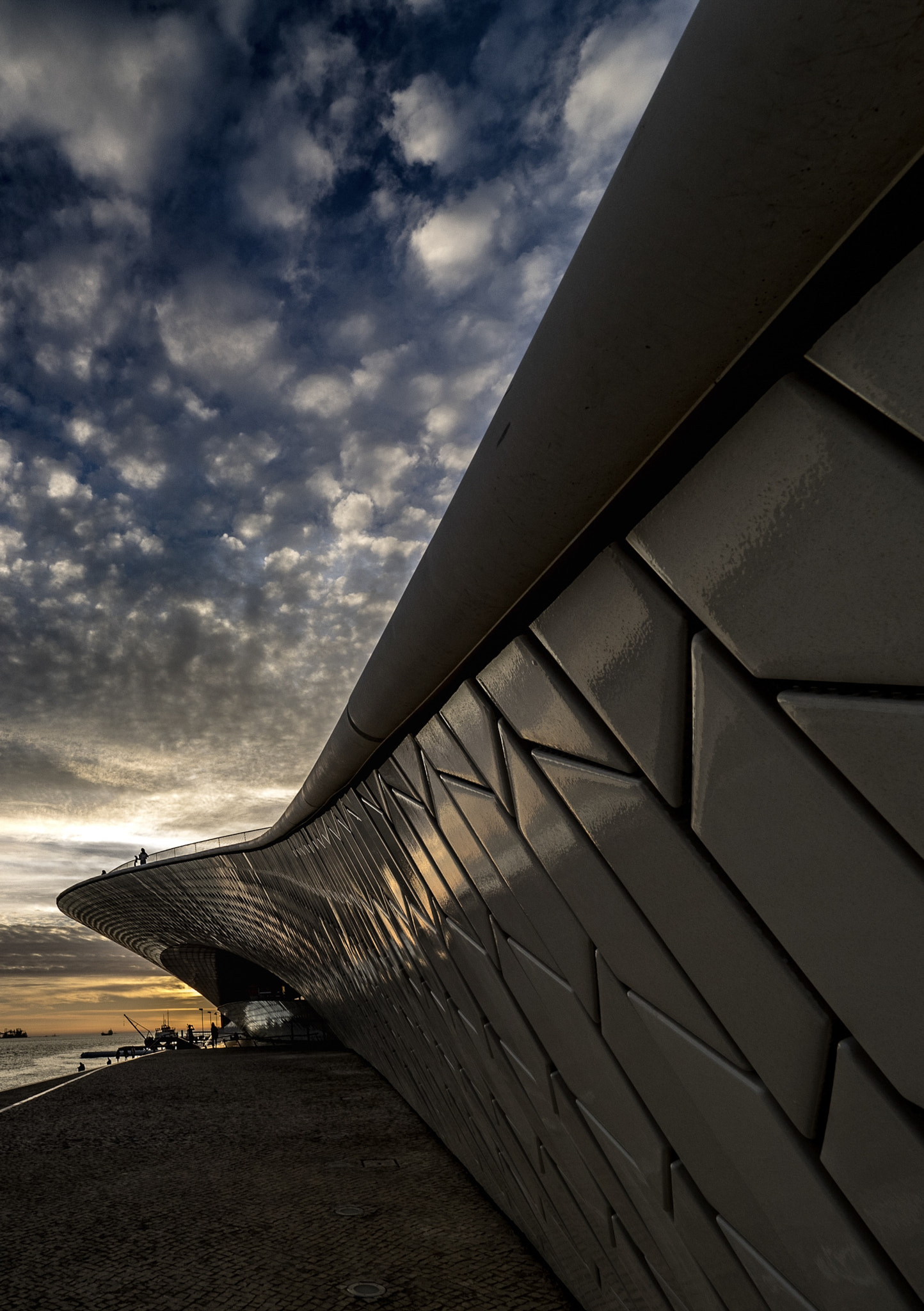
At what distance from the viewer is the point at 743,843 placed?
2160mm

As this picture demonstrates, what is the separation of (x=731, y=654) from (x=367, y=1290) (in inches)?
242

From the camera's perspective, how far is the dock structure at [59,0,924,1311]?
60.1 inches

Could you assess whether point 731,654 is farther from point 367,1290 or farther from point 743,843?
point 367,1290

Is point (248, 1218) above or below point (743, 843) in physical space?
below

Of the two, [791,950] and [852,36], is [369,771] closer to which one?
[791,950]

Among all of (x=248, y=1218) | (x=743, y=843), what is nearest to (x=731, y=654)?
(x=743, y=843)

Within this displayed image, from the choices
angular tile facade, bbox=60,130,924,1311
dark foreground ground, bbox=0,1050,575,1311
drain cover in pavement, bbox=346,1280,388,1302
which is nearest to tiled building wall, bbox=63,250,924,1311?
angular tile facade, bbox=60,130,924,1311

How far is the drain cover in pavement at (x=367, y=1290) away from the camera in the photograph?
5.45 meters

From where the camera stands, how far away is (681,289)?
1729 mm

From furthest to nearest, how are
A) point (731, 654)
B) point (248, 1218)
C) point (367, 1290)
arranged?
point (248, 1218) < point (367, 1290) < point (731, 654)

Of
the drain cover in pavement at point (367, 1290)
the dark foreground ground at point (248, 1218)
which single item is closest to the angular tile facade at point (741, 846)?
the drain cover in pavement at point (367, 1290)

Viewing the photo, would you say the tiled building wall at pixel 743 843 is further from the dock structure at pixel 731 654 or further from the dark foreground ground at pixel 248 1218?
the dark foreground ground at pixel 248 1218

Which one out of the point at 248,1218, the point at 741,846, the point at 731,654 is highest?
the point at 731,654

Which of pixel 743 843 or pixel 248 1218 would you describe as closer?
pixel 743 843
